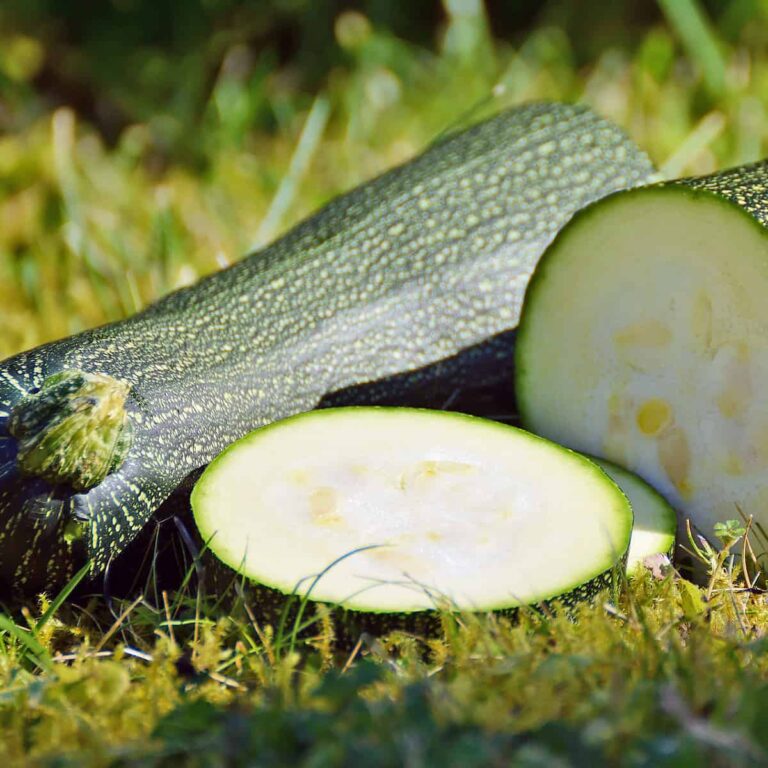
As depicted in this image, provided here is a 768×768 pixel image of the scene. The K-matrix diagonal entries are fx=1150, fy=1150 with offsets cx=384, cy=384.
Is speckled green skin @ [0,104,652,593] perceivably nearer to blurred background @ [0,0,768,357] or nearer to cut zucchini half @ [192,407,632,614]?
cut zucchini half @ [192,407,632,614]

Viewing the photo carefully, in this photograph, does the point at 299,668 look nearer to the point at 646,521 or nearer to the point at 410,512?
the point at 410,512

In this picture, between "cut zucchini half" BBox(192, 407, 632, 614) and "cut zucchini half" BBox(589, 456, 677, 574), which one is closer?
"cut zucchini half" BBox(192, 407, 632, 614)

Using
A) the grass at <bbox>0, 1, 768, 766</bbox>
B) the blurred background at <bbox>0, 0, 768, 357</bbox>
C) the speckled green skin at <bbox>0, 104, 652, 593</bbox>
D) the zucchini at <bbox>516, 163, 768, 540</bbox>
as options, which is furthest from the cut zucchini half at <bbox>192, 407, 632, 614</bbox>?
the blurred background at <bbox>0, 0, 768, 357</bbox>

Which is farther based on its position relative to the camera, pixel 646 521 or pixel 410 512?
pixel 646 521

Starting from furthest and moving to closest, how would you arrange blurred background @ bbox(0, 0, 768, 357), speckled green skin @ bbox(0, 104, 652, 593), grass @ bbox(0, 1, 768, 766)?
blurred background @ bbox(0, 0, 768, 357) → speckled green skin @ bbox(0, 104, 652, 593) → grass @ bbox(0, 1, 768, 766)

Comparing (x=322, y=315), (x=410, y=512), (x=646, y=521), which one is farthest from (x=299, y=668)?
(x=322, y=315)
